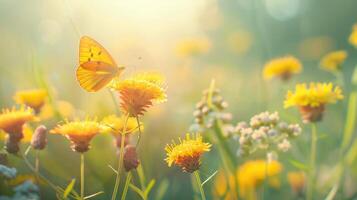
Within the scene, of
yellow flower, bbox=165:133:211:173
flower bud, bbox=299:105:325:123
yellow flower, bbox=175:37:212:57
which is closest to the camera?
yellow flower, bbox=165:133:211:173

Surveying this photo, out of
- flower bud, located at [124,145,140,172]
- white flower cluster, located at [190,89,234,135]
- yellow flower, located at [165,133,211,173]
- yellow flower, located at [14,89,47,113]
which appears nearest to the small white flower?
white flower cluster, located at [190,89,234,135]

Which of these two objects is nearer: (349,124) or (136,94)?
(136,94)

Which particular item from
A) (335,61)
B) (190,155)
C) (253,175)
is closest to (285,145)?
(253,175)

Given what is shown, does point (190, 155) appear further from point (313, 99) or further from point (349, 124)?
point (349, 124)

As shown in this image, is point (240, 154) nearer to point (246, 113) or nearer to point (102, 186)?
point (102, 186)

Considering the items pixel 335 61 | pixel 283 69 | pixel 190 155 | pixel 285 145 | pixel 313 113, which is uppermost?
pixel 335 61

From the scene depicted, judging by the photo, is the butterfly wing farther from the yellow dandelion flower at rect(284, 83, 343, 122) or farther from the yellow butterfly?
the yellow dandelion flower at rect(284, 83, 343, 122)
